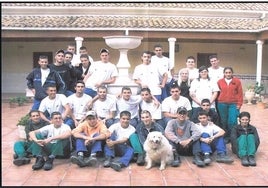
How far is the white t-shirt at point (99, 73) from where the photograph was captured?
7.02 m

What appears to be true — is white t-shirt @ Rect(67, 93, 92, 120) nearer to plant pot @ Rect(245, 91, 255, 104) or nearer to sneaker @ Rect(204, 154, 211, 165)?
sneaker @ Rect(204, 154, 211, 165)

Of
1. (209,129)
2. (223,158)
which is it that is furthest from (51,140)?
(223,158)

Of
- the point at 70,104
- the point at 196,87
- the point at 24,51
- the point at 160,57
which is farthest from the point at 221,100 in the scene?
the point at 24,51

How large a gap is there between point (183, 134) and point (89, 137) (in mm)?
1412

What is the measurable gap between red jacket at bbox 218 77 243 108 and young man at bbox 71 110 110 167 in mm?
2348

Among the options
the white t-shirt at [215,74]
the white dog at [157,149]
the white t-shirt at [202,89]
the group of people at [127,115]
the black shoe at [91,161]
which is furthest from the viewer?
the white t-shirt at [215,74]

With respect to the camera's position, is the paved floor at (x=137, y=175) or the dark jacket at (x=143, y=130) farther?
the dark jacket at (x=143, y=130)

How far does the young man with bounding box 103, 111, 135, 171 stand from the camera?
5574 mm

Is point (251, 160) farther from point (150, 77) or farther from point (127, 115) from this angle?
point (150, 77)

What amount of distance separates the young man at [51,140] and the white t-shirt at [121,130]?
66cm

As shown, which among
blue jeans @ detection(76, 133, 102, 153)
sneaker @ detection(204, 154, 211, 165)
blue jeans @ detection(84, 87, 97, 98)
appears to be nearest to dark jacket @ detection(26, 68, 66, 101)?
blue jeans @ detection(84, 87, 97, 98)

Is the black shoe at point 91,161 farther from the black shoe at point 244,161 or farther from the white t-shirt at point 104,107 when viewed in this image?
the black shoe at point 244,161

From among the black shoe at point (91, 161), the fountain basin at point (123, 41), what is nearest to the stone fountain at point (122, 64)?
the fountain basin at point (123, 41)

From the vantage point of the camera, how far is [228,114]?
23.0ft
